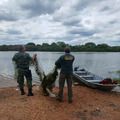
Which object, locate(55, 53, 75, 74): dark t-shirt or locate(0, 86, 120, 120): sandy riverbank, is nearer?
locate(0, 86, 120, 120): sandy riverbank

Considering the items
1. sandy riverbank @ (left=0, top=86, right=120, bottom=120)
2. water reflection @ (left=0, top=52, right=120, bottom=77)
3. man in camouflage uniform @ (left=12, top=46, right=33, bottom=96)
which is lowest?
water reflection @ (left=0, top=52, right=120, bottom=77)

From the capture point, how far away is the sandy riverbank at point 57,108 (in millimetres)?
8359

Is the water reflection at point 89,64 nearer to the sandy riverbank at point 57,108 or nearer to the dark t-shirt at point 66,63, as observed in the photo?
the sandy riverbank at point 57,108

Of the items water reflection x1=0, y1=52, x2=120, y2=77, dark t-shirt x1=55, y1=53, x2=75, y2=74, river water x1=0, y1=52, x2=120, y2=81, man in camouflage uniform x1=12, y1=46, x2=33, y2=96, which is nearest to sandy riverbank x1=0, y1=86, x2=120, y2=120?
man in camouflage uniform x1=12, y1=46, x2=33, y2=96

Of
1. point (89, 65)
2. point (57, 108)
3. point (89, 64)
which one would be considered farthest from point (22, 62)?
point (89, 64)

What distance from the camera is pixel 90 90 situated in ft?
42.0

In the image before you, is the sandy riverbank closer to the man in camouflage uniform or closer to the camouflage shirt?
the man in camouflage uniform

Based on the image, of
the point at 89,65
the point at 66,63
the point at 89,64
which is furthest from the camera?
the point at 89,64

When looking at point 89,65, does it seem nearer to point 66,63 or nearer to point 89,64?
point 89,64

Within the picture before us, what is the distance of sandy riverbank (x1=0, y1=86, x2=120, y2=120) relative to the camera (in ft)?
27.4

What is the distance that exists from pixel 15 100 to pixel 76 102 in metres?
2.14

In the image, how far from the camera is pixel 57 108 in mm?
9211

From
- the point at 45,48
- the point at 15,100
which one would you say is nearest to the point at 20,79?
the point at 15,100

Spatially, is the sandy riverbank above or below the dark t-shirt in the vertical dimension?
below
